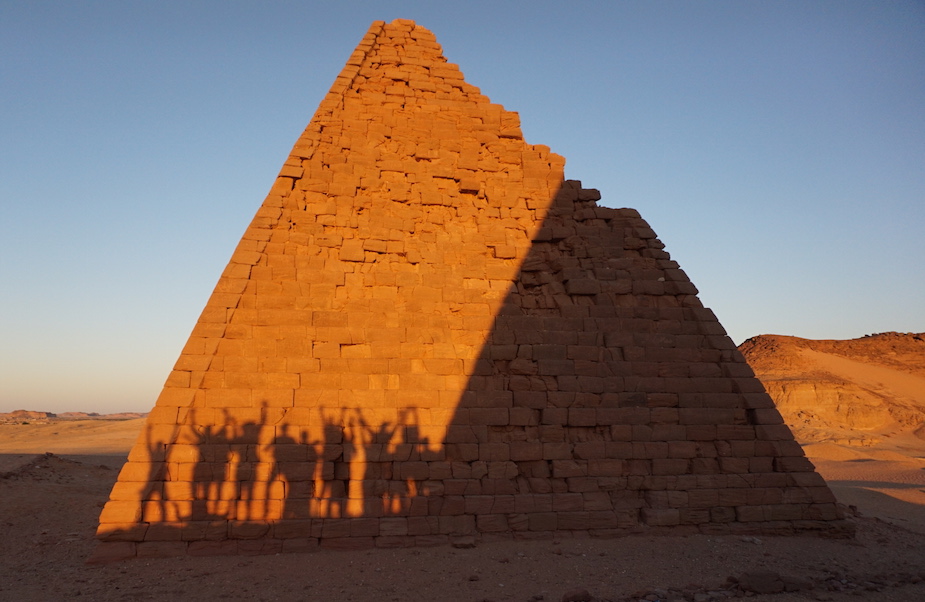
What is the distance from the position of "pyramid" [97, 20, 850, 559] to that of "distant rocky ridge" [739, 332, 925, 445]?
64.4 feet

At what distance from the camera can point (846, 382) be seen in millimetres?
28578

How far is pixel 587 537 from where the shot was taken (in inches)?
275

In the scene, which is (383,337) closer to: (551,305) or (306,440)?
(306,440)

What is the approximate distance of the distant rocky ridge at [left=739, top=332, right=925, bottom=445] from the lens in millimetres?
26875

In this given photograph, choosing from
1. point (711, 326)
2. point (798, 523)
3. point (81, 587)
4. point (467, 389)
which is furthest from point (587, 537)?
point (81, 587)

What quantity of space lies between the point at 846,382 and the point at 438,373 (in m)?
28.5

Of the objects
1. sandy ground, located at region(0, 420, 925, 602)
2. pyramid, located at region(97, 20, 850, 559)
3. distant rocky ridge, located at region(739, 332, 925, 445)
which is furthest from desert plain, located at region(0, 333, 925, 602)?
distant rocky ridge, located at region(739, 332, 925, 445)

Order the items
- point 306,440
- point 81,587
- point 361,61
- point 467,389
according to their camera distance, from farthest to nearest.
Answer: point 361,61 < point 467,389 < point 306,440 < point 81,587

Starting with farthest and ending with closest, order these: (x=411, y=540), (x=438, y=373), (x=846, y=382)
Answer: (x=846, y=382) → (x=438, y=373) → (x=411, y=540)

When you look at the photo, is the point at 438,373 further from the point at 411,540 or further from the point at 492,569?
the point at 492,569

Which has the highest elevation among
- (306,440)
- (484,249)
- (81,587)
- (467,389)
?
(484,249)

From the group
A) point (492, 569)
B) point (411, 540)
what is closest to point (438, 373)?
point (411, 540)

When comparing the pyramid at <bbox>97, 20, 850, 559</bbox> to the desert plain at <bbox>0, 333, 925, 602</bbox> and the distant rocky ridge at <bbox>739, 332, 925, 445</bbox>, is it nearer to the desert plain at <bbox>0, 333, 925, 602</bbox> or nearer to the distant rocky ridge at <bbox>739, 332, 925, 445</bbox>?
the desert plain at <bbox>0, 333, 925, 602</bbox>

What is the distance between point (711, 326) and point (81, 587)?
7.81 m
